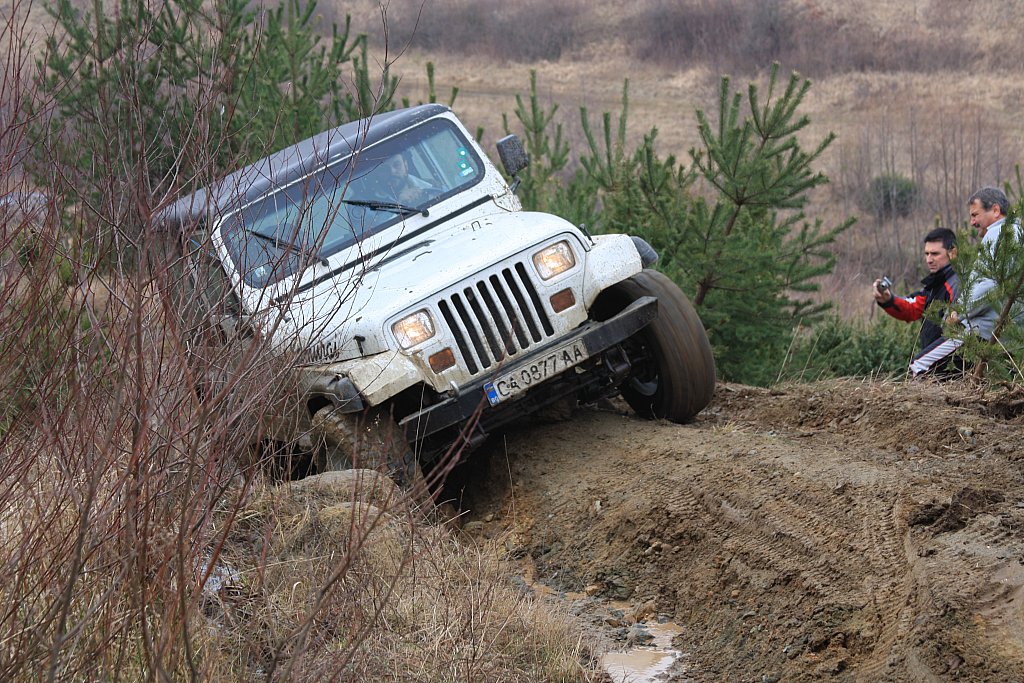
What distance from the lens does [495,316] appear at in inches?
209

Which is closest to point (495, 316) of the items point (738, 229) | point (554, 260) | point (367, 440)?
point (554, 260)

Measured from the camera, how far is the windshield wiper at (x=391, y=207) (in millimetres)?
5770

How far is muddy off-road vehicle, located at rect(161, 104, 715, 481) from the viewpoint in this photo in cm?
511

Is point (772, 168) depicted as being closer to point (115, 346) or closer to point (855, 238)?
point (115, 346)

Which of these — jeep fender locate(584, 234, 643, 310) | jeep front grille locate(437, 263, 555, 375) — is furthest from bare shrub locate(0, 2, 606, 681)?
jeep fender locate(584, 234, 643, 310)

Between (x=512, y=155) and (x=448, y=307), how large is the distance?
1284mm

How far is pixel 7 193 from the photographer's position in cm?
323

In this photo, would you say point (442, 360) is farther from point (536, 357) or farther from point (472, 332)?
point (536, 357)

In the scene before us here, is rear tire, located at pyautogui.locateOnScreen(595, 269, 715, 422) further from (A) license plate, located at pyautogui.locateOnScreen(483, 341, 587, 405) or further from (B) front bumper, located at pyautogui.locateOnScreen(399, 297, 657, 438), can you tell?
(A) license plate, located at pyautogui.locateOnScreen(483, 341, 587, 405)

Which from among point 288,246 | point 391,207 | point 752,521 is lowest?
point 752,521

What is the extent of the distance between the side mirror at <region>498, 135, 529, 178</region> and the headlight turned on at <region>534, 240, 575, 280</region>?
779mm

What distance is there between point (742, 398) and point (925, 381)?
1.05 m

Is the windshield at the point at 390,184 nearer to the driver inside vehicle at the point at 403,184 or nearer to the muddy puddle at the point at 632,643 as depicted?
the driver inside vehicle at the point at 403,184

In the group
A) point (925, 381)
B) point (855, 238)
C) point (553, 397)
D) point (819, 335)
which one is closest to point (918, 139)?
point (855, 238)
